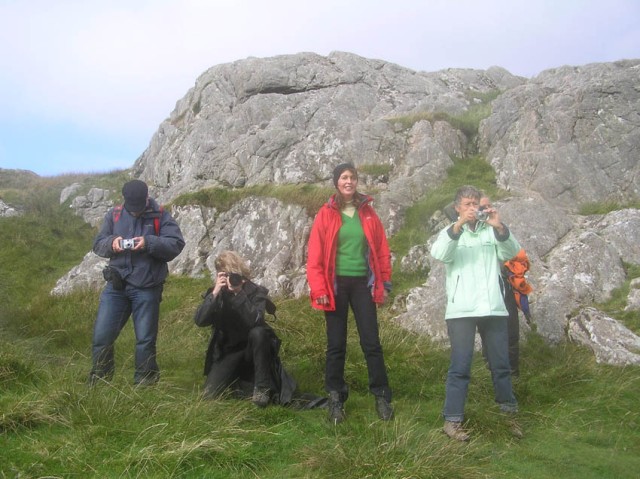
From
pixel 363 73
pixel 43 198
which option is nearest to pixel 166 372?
pixel 363 73

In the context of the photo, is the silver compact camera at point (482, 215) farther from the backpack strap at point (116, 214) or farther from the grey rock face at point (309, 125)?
the grey rock face at point (309, 125)

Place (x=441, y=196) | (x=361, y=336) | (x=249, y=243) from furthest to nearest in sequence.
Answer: (x=249, y=243) → (x=441, y=196) → (x=361, y=336)

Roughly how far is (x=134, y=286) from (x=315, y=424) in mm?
2276

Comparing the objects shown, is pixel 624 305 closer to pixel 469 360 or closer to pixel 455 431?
pixel 469 360

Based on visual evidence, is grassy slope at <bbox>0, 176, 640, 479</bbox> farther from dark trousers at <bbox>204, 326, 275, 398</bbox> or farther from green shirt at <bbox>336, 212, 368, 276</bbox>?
green shirt at <bbox>336, 212, 368, 276</bbox>

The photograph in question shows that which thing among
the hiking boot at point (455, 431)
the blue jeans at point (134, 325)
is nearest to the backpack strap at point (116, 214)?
the blue jeans at point (134, 325)

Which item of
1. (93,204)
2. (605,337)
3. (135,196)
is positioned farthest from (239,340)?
(93,204)

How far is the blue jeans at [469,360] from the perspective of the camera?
16.1 ft

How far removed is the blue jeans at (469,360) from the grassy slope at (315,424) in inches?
8.3

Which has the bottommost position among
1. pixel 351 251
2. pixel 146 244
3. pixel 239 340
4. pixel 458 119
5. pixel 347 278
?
pixel 239 340

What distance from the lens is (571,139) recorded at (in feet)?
37.8

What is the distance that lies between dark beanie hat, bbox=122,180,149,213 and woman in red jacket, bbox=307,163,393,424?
1873 mm

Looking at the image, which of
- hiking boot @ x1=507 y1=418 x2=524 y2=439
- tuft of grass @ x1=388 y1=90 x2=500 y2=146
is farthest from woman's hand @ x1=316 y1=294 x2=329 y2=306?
tuft of grass @ x1=388 y1=90 x2=500 y2=146

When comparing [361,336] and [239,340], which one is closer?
[361,336]
